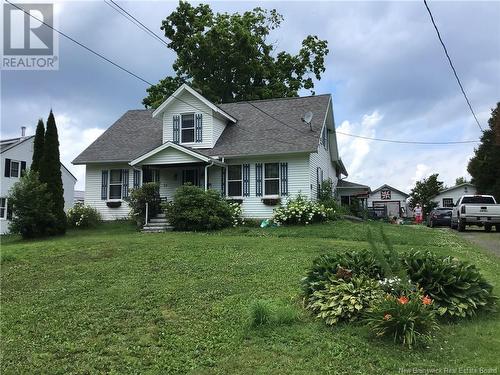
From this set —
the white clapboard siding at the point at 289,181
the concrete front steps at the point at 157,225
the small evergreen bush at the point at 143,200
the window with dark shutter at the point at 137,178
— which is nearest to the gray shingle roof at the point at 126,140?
the window with dark shutter at the point at 137,178

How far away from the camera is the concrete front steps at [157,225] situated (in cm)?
1973

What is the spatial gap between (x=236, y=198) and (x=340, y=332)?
16269 millimetres

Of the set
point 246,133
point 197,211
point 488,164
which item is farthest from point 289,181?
point 488,164

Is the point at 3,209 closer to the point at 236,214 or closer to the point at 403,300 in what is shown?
the point at 236,214

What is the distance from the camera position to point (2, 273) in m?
10.8

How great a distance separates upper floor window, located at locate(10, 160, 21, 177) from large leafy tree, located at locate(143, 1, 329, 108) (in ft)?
33.8

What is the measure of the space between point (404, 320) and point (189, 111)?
63.1 feet

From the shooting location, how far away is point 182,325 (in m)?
6.63

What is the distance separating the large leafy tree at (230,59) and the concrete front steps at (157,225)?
53.5 feet

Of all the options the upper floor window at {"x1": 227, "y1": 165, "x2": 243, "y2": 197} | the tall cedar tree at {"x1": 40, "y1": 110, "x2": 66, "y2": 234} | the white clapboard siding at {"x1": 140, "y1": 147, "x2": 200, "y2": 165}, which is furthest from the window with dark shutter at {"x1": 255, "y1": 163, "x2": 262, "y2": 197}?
the tall cedar tree at {"x1": 40, "y1": 110, "x2": 66, "y2": 234}

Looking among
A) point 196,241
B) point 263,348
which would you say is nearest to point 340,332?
point 263,348

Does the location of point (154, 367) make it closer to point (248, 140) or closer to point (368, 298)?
point (368, 298)

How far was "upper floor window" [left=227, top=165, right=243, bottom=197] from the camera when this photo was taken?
22.3 metres

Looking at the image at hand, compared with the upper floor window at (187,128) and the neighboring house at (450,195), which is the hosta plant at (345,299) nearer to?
the upper floor window at (187,128)
